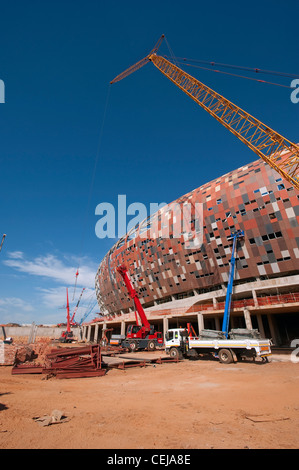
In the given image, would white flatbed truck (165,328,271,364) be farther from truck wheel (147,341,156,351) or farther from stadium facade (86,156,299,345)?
stadium facade (86,156,299,345)

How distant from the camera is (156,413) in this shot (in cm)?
769

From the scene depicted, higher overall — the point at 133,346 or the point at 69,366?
the point at 133,346

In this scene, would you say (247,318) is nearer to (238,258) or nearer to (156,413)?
(238,258)

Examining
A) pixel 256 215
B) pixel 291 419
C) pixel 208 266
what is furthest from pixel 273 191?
pixel 291 419

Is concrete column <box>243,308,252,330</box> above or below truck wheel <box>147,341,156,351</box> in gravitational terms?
above

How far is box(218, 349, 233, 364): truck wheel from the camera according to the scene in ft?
64.4

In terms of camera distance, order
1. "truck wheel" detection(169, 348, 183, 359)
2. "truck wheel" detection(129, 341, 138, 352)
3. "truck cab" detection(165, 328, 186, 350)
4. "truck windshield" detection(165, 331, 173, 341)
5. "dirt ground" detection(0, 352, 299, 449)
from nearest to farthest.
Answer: "dirt ground" detection(0, 352, 299, 449) < "truck wheel" detection(169, 348, 183, 359) < "truck cab" detection(165, 328, 186, 350) < "truck windshield" detection(165, 331, 173, 341) < "truck wheel" detection(129, 341, 138, 352)

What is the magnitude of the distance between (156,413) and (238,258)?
40.8 m

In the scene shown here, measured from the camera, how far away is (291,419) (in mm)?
7016

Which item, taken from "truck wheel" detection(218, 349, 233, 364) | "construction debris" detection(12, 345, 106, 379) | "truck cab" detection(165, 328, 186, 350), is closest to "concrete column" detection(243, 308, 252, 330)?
"truck cab" detection(165, 328, 186, 350)

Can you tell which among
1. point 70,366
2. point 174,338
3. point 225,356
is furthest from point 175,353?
point 70,366

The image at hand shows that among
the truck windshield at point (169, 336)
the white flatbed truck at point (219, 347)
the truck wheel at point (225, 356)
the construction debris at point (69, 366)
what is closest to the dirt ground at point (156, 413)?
the construction debris at point (69, 366)

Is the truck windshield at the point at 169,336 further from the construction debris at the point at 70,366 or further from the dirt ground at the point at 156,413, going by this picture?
the dirt ground at the point at 156,413

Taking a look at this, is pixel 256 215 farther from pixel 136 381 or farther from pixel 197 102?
pixel 136 381
